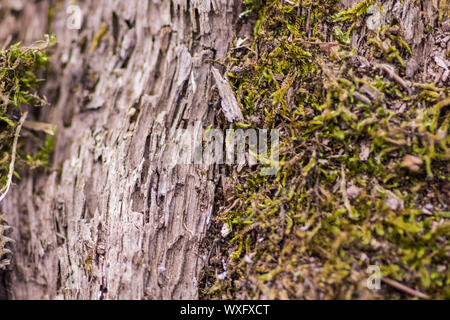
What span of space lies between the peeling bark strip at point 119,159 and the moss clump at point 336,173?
27 cm

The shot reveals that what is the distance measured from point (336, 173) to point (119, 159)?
51.5 inches

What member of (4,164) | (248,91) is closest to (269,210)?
(248,91)

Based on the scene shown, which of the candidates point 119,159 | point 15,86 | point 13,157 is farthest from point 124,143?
point 15,86

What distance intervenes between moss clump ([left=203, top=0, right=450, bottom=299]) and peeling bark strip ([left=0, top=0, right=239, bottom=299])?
0.89 ft

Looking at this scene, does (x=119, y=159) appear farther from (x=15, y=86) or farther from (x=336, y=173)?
(x=336, y=173)

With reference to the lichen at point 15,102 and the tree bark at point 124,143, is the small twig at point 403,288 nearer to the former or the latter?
the tree bark at point 124,143

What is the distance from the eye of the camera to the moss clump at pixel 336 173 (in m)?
1.43

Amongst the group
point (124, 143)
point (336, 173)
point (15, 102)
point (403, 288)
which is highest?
point (15, 102)

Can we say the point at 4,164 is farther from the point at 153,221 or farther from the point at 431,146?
the point at 431,146

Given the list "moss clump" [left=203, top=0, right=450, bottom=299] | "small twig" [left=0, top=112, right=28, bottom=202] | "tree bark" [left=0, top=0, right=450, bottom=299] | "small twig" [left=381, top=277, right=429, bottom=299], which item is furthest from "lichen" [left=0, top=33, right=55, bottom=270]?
"small twig" [left=381, top=277, right=429, bottom=299]

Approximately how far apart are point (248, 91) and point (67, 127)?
145 cm

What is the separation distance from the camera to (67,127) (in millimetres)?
2336

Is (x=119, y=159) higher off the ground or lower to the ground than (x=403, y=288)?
higher

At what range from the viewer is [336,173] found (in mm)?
1595
